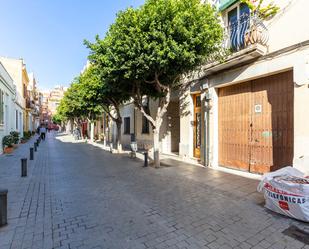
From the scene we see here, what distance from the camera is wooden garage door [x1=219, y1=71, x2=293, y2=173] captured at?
5941 mm

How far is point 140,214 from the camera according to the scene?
3.89 metres

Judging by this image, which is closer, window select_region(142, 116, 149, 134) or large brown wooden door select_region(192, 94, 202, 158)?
large brown wooden door select_region(192, 94, 202, 158)

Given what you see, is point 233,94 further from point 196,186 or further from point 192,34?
point 196,186

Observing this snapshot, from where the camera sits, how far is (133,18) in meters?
6.43

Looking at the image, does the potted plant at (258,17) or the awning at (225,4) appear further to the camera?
the awning at (225,4)

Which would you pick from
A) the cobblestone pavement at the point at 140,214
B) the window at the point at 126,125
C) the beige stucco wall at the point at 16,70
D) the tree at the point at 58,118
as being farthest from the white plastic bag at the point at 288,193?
the tree at the point at 58,118

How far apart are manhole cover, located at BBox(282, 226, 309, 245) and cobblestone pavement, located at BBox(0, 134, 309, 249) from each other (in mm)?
94

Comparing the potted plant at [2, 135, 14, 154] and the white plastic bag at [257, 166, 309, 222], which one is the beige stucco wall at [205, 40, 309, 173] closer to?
the white plastic bag at [257, 166, 309, 222]

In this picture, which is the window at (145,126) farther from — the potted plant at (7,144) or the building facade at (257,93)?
the potted plant at (7,144)

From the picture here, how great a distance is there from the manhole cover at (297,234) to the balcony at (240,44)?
473 cm

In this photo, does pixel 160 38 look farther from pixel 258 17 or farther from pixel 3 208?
pixel 3 208

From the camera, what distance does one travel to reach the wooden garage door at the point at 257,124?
5.94m

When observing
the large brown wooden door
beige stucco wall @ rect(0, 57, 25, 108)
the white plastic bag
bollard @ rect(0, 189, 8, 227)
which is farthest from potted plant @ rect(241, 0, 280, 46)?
beige stucco wall @ rect(0, 57, 25, 108)

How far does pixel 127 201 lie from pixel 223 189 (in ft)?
8.47
